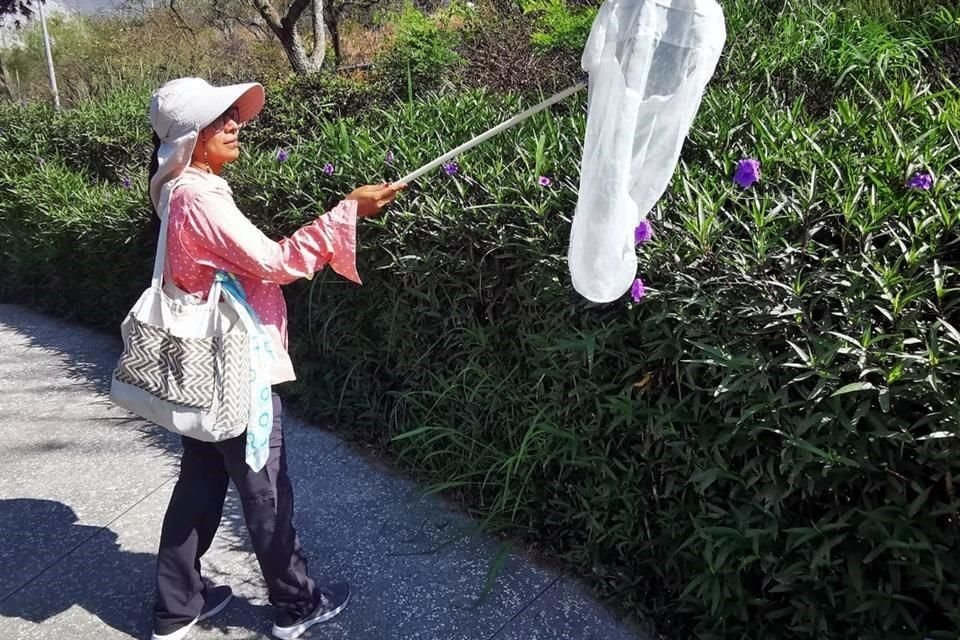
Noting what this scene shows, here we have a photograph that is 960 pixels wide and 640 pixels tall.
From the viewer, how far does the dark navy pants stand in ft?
7.82

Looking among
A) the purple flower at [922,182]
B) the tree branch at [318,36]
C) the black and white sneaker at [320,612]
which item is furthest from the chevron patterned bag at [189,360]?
the tree branch at [318,36]

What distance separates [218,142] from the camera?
91.0 inches

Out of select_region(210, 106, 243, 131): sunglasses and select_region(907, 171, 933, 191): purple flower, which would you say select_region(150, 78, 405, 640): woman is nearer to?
select_region(210, 106, 243, 131): sunglasses

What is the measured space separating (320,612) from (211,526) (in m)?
0.44

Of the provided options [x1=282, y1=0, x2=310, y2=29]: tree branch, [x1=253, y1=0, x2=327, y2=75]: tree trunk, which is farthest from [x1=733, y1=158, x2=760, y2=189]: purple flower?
[x1=282, y1=0, x2=310, y2=29]: tree branch

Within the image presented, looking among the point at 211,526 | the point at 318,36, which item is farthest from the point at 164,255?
the point at 318,36

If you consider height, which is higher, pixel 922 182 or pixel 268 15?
pixel 268 15

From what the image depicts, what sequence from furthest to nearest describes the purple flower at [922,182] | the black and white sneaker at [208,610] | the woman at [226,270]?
the black and white sneaker at [208,610] < the woman at [226,270] < the purple flower at [922,182]

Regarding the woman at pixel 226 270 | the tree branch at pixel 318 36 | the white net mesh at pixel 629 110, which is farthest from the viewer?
the tree branch at pixel 318 36

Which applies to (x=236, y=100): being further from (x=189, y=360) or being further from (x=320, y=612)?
(x=320, y=612)

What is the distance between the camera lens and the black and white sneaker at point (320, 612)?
250 centimetres

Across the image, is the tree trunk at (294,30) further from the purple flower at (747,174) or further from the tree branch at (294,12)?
the purple flower at (747,174)

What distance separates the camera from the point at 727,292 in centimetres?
204

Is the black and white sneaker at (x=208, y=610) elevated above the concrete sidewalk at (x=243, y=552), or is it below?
above
